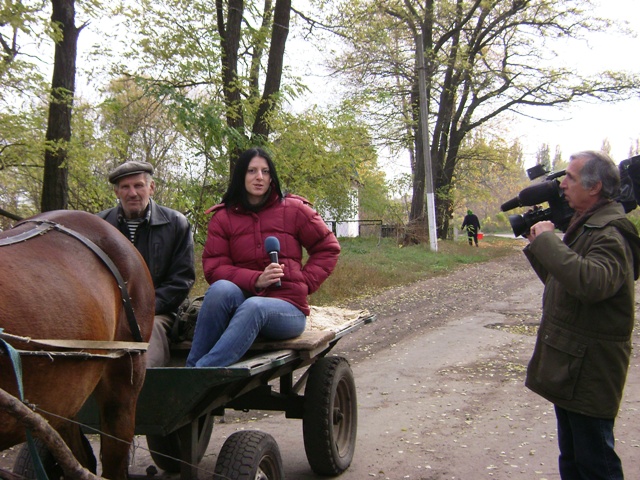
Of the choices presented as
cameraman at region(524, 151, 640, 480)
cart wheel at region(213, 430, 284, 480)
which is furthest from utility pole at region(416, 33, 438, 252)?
cameraman at region(524, 151, 640, 480)

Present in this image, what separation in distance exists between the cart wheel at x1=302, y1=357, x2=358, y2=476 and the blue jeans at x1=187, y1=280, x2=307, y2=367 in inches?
20.4

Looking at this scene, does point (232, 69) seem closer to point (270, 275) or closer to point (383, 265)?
point (383, 265)

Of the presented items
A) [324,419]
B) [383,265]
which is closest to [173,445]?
[324,419]

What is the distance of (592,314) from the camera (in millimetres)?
2975

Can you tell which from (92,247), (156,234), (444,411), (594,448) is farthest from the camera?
(444,411)

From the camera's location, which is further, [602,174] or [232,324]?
[232,324]

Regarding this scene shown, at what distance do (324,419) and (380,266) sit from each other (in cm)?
1359

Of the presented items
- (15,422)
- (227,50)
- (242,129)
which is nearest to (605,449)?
(15,422)

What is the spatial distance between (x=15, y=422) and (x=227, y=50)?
11364 mm

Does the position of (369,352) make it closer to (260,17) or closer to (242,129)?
(242,129)

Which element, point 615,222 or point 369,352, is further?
point 369,352

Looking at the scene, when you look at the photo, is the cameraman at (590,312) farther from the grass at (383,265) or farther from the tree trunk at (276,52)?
the tree trunk at (276,52)

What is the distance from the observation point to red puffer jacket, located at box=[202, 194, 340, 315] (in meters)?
4.11

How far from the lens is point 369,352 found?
8.55m
